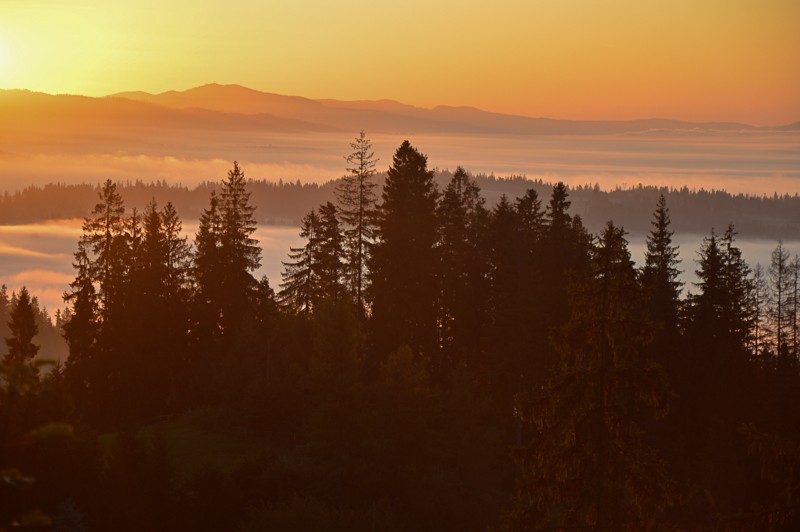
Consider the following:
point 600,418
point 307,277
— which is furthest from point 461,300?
point 600,418

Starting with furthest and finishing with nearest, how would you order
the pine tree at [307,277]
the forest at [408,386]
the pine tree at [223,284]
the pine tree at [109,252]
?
1. the pine tree at [307,277]
2. the pine tree at [109,252]
3. the pine tree at [223,284]
4. the forest at [408,386]

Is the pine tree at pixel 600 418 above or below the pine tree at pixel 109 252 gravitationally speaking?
below

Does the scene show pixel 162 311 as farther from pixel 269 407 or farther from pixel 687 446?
pixel 687 446

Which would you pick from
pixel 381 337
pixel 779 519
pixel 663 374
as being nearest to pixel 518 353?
pixel 381 337

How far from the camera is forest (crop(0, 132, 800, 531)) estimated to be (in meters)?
20.3

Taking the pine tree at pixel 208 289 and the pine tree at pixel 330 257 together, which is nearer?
the pine tree at pixel 208 289

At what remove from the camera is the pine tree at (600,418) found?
19984 mm

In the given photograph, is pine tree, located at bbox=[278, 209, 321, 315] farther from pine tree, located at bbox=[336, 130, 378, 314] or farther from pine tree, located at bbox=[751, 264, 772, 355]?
pine tree, located at bbox=[751, 264, 772, 355]

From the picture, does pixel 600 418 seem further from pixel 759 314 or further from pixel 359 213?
pixel 759 314

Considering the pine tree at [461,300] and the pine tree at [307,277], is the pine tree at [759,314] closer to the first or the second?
the pine tree at [461,300]

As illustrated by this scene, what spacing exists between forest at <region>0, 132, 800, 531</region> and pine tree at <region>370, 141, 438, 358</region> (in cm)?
12

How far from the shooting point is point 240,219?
58344 mm

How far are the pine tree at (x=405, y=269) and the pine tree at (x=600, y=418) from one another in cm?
2926

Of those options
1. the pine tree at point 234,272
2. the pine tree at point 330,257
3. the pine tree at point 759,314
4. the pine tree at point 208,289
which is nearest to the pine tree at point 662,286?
the pine tree at point 759,314
